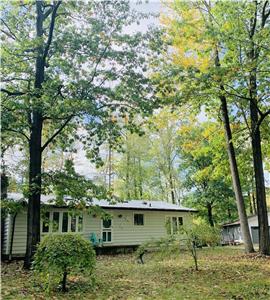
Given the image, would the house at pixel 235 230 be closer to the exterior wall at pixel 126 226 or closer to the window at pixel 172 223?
the window at pixel 172 223

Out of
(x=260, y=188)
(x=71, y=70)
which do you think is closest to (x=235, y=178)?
(x=260, y=188)

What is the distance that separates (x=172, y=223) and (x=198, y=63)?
452 inches

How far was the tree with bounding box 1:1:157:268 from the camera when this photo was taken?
10195 millimetres

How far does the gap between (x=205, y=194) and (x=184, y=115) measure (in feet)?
48.3

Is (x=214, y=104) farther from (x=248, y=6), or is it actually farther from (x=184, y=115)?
(x=248, y=6)

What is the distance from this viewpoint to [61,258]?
654 cm

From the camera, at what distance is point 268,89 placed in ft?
45.1

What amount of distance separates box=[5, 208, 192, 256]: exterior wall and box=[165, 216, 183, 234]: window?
0.24 m

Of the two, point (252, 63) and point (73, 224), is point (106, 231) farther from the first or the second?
point (252, 63)

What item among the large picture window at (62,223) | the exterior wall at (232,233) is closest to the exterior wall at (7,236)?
the large picture window at (62,223)

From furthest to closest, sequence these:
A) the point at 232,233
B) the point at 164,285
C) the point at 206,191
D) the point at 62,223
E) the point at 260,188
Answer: the point at 232,233, the point at 206,191, the point at 62,223, the point at 260,188, the point at 164,285

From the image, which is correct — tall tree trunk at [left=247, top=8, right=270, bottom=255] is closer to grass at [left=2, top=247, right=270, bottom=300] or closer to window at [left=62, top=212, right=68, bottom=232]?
grass at [left=2, top=247, right=270, bottom=300]

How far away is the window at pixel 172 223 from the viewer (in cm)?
2109

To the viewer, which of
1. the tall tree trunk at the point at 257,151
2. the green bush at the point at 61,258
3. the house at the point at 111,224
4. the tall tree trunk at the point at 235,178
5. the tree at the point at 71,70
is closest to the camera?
the green bush at the point at 61,258
